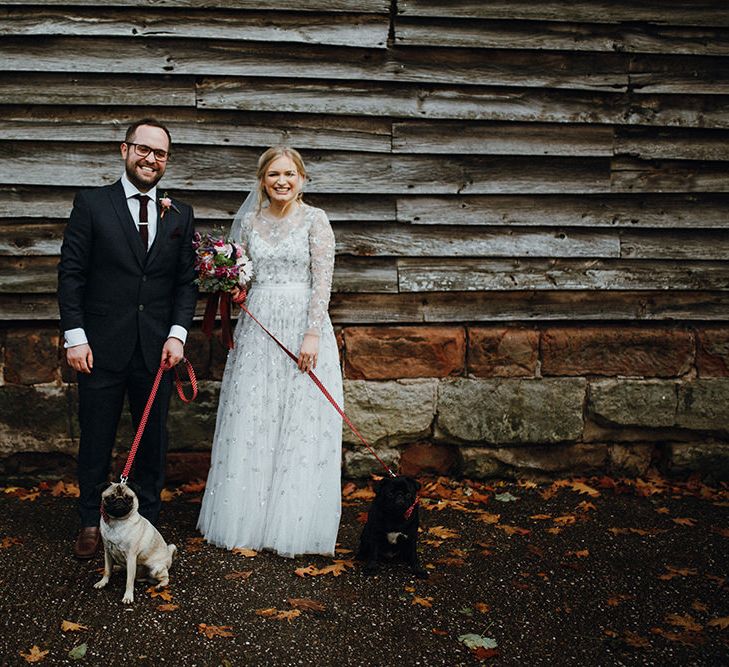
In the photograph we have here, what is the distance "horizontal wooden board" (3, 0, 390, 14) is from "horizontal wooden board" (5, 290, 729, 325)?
1909 mm

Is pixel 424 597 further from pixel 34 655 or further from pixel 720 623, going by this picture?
pixel 34 655

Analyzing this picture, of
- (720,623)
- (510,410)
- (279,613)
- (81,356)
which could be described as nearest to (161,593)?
(279,613)

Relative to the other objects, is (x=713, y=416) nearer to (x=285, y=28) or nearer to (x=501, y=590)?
(x=501, y=590)

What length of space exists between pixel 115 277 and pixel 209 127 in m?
1.50

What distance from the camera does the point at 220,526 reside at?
14.1ft

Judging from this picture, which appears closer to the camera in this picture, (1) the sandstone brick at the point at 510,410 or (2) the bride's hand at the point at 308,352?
(2) the bride's hand at the point at 308,352

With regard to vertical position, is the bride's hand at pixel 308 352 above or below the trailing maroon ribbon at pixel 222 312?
below

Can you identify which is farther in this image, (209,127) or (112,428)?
(209,127)

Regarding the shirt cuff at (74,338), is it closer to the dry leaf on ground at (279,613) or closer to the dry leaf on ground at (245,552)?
the dry leaf on ground at (245,552)

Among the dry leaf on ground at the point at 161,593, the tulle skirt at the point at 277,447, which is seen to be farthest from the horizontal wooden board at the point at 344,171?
the dry leaf on ground at the point at 161,593

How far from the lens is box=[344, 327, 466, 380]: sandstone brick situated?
5305mm

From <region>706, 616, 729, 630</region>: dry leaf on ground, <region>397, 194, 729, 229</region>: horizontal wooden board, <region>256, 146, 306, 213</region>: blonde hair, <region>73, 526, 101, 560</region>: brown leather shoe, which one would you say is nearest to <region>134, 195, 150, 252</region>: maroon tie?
<region>256, 146, 306, 213</region>: blonde hair

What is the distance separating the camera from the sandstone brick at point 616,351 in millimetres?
5457

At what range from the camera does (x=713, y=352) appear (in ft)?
18.2
